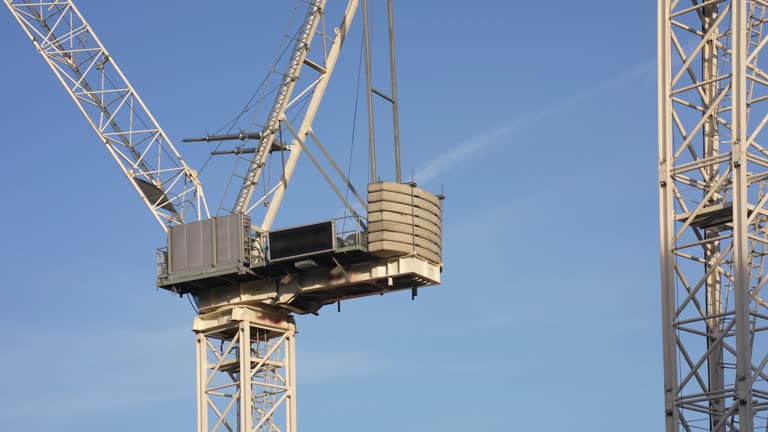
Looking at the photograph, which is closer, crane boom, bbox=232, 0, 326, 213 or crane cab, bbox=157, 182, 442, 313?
crane cab, bbox=157, 182, 442, 313

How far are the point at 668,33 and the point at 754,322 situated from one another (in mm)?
13022

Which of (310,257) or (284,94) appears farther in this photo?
(284,94)

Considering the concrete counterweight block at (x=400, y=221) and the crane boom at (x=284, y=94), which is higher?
the crane boom at (x=284, y=94)

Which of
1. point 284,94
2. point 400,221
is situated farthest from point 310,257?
point 284,94

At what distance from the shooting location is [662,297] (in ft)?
A: 205

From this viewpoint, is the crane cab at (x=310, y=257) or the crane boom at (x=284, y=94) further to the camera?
the crane boom at (x=284, y=94)

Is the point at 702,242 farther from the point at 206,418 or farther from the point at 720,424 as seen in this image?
the point at 206,418

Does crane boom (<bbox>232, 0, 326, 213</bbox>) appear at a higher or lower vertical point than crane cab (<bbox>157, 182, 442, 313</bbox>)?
higher

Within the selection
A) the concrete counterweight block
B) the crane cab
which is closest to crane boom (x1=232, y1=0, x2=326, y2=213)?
the crane cab

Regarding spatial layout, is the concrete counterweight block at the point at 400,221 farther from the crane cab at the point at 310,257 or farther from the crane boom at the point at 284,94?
the crane boom at the point at 284,94

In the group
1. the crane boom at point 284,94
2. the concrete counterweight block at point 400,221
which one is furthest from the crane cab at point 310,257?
the crane boom at point 284,94

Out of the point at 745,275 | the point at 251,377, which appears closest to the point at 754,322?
the point at 745,275

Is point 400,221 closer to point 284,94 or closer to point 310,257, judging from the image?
point 310,257

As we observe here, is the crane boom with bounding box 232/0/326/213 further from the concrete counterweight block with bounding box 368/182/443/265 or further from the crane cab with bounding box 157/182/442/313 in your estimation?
the concrete counterweight block with bounding box 368/182/443/265
